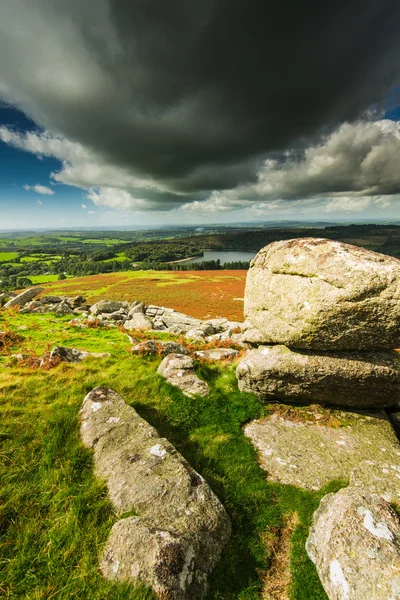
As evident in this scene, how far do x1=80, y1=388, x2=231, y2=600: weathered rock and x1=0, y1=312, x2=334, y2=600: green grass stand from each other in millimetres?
246

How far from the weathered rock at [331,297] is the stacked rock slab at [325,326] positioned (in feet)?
0.09

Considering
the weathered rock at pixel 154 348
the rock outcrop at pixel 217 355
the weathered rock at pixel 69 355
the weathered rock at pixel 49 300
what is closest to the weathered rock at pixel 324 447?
the rock outcrop at pixel 217 355

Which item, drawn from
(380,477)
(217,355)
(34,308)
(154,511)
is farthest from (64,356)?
(34,308)

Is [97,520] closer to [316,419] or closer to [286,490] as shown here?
[286,490]

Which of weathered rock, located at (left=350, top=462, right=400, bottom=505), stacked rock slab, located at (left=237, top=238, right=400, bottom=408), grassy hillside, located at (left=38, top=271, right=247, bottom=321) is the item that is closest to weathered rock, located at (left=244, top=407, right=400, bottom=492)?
weathered rock, located at (left=350, top=462, right=400, bottom=505)

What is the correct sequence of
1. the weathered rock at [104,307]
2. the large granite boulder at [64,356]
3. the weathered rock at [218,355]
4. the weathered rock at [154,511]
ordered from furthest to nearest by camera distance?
the weathered rock at [104,307]
the weathered rock at [218,355]
the large granite boulder at [64,356]
the weathered rock at [154,511]

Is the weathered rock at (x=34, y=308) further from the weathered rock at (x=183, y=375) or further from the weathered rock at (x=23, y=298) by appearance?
the weathered rock at (x=183, y=375)

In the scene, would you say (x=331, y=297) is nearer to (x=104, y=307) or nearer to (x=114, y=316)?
(x=114, y=316)

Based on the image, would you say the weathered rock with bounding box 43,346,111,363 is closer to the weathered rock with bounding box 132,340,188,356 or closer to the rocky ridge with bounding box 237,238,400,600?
the weathered rock with bounding box 132,340,188,356

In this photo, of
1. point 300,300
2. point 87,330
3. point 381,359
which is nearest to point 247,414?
point 300,300

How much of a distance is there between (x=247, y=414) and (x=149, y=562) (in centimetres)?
589

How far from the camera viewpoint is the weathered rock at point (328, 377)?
925 cm

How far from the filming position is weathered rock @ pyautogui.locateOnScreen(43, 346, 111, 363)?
1234cm

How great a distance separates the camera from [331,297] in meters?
8.27
